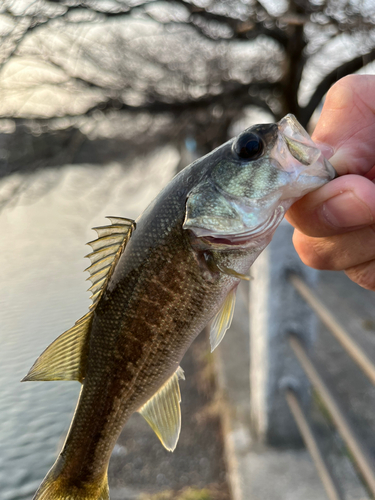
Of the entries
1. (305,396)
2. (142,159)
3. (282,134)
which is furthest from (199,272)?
(142,159)

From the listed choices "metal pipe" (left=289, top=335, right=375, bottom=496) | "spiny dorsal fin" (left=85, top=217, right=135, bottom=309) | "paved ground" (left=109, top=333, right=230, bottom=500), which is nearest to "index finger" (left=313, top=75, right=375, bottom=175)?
"spiny dorsal fin" (left=85, top=217, right=135, bottom=309)

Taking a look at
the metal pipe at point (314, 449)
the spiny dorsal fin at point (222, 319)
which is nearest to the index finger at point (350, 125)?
the spiny dorsal fin at point (222, 319)

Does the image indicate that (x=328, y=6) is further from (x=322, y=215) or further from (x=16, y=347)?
(x=16, y=347)

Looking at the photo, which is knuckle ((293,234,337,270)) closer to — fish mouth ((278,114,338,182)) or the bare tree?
fish mouth ((278,114,338,182))

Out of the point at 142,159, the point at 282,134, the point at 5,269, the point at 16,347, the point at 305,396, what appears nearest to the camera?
the point at 282,134

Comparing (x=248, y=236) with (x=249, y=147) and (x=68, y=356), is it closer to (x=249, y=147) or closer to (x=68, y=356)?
(x=249, y=147)

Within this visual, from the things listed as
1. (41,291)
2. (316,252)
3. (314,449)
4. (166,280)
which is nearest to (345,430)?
(314,449)
